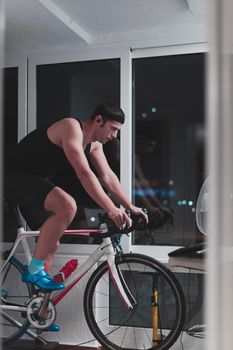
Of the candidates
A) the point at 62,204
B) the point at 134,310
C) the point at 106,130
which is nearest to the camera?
the point at 62,204

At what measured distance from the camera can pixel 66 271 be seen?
3213mm

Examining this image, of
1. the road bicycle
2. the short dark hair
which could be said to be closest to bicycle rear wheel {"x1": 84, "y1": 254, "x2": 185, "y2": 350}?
the road bicycle

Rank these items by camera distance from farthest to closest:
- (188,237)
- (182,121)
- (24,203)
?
(182,121)
(188,237)
(24,203)

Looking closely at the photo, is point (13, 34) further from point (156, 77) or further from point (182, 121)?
point (182, 121)

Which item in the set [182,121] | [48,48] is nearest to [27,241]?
[48,48]

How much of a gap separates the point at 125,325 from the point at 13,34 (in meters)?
2.17

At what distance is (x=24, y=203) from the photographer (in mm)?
3270

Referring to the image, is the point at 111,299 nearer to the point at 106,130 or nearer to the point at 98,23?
the point at 106,130

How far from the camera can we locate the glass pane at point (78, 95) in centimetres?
357

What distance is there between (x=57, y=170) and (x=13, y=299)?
1.00m

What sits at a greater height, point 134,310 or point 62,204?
point 62,204

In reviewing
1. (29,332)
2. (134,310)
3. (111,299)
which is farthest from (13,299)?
(134,310)

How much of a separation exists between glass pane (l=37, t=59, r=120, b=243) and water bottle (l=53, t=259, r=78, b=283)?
1.13 feet

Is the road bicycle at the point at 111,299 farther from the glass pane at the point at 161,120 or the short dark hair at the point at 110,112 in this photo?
the short dark hair at the point at 110,112
